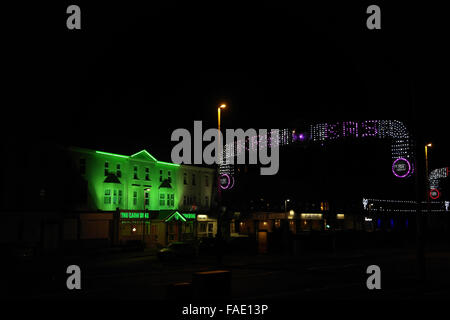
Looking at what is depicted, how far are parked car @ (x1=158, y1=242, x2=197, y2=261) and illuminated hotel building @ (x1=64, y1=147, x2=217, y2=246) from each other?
13708 mm

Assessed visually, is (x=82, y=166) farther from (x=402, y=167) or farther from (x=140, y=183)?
(x=402, y=167)

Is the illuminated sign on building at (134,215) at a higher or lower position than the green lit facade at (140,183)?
lower

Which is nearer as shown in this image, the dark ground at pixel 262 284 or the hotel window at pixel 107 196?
the dark ground at pixel 262 284

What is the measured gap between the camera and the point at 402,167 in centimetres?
2914

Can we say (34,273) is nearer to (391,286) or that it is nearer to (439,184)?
(391,286)

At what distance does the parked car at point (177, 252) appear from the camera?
30044 millimetres

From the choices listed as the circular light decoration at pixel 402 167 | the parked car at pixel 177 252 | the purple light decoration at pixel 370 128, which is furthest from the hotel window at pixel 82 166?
the circular light decoration at pixel 402 167

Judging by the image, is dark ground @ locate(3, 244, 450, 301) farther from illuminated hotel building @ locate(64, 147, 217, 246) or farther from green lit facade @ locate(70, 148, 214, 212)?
green lit facade @ locate(70, 148, 214, 212)

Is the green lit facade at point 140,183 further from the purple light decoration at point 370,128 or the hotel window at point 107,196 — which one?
the purple light decoration at point 370,128

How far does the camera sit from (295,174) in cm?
8131

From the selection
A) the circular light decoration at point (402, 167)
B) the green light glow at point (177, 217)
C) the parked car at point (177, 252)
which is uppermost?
the circular light decoration at point (402, 167)

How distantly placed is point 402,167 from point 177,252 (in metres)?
15.8

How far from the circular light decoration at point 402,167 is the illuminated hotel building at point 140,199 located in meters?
24.5
